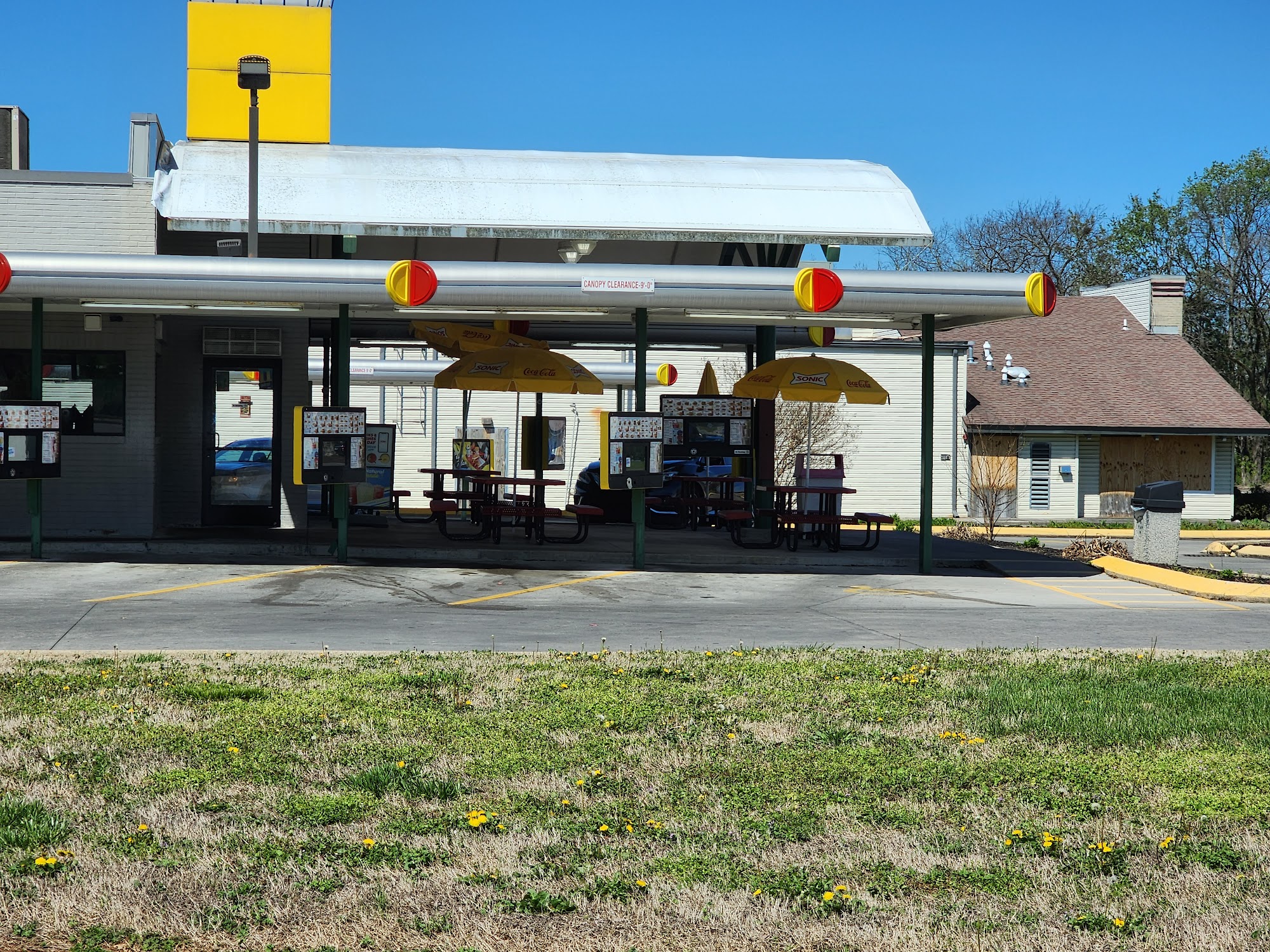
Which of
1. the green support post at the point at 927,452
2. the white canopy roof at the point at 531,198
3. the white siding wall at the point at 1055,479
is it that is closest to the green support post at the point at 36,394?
the white canopy roof at the point at 531,198

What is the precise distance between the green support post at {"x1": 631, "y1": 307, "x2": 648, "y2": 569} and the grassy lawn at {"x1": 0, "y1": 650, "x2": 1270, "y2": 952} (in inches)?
277

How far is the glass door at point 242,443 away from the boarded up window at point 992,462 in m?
19.1

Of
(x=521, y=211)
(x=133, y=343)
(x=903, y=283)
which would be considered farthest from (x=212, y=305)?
(x=903, y=283)

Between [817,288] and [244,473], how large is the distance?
982cm

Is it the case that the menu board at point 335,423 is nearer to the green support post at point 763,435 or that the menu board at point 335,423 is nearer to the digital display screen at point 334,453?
the digital display screen at point 334,453

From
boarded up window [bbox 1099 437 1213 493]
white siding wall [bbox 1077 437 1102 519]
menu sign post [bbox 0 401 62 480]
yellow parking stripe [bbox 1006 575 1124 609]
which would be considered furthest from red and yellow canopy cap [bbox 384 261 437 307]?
boarded up window [bbox 1099 437 1213 493]

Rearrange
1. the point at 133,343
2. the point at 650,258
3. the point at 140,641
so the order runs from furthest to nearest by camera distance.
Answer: the point at 650,258 < the point at 133,343 < the point at 140,641

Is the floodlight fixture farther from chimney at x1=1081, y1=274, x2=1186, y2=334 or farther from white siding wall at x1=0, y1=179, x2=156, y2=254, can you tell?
chimney at x1=1081, y1=274, x2=1186, y2=334

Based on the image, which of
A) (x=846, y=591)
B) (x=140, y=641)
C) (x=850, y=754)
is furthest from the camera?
(x=846, y=591)

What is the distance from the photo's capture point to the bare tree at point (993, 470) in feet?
109

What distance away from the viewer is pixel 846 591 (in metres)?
14.6

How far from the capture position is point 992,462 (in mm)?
33719

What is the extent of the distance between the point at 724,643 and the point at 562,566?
5.96m

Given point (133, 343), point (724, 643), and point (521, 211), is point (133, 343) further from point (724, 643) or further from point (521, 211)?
point (724, 643)
